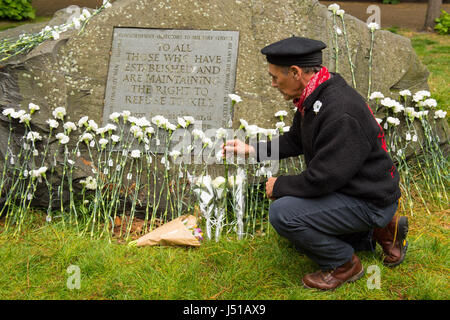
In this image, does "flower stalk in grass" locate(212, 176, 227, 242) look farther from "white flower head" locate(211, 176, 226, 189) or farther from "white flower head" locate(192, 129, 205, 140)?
"white flower head" locate(192, 129, 205, 140)

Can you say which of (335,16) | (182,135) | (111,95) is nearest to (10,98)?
(111,95)

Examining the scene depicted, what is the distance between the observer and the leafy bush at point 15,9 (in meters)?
9.73

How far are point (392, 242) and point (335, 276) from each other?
45cm

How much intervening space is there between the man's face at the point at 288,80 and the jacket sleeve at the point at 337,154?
34cm

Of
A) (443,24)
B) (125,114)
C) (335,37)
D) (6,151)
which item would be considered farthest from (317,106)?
(443,24)

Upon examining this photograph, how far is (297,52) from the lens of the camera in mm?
2303

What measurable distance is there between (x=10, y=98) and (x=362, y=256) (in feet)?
9.37

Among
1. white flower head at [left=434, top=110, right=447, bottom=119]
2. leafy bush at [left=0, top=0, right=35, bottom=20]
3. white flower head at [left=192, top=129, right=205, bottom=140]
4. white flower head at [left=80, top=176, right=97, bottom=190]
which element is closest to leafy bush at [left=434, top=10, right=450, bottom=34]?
white flower head at [left=434, top=110, right=447, bottom=119]

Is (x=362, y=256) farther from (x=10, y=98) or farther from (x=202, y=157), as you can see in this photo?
(x=10, y=98)

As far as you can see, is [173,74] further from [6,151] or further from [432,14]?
[432,14]

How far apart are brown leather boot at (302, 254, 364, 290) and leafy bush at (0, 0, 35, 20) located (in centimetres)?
955

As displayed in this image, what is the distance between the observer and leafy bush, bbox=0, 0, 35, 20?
9.73m

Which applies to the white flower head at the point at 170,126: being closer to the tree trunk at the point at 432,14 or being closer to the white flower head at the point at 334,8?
the white flower head at the point at 334,8

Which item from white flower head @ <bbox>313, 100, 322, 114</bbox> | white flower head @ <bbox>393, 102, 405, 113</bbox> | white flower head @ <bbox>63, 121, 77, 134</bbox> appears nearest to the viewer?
white flower head @ <bbox>313, 100, 322, 114</bbox>
